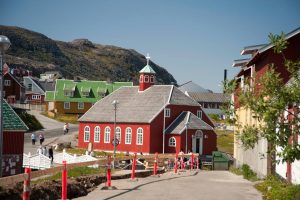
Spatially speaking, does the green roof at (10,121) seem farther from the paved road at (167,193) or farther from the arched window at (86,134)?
the arched window at (86,134)

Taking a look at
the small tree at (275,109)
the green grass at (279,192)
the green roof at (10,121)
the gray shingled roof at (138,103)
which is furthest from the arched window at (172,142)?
the small tree at (275,109)

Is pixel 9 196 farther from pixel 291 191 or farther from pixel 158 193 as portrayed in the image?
pixel 291 191

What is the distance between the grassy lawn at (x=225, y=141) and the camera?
66.9m

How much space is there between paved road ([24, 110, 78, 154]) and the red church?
15.6 ft

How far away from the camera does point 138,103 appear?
6003 centimetres

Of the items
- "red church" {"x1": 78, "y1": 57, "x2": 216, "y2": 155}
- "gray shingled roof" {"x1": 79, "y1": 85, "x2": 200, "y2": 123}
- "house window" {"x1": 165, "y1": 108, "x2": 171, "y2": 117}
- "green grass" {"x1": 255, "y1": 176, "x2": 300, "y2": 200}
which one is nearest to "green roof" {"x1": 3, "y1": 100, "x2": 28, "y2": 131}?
"green grass" {"x1": 255, "y1": 176, "x2": 300, "y2": 200}

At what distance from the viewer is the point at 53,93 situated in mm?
97562

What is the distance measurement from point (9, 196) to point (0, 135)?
1.49 m

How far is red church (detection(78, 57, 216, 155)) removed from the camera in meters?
56.3

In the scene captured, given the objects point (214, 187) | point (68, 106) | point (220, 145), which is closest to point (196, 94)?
point (68, 106)

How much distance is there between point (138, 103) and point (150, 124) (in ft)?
16.6

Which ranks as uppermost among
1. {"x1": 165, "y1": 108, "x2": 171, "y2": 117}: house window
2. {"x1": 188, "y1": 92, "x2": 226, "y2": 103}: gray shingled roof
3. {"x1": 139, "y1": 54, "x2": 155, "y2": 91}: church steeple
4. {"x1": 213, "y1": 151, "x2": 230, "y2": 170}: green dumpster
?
{"x1": 188, "y1": 92, "x2": 226, "y2": 103}: gray shingled roof

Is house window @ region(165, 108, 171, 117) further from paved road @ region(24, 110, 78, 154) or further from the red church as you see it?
paved road @ region(24, 110, 78, 154)

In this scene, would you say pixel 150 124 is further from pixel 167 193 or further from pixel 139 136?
pixel 167 193
